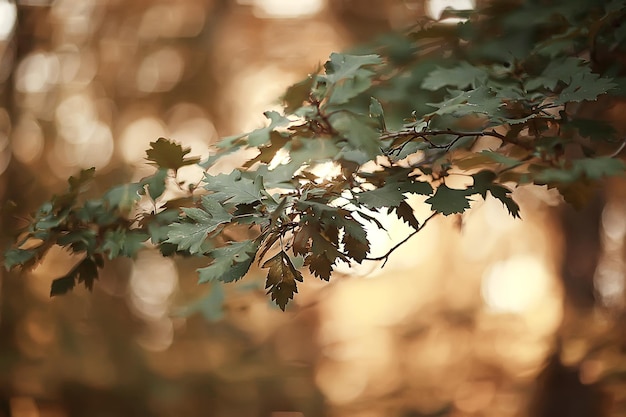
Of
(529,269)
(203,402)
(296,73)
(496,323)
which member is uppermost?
(296,73)

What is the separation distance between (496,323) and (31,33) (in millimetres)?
1644

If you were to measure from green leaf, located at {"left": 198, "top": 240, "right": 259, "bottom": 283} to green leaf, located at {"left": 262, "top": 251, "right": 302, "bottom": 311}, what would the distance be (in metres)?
0.02


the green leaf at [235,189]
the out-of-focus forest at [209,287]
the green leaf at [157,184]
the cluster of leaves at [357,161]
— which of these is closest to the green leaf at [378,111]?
the cluster of leaves at [357,161]

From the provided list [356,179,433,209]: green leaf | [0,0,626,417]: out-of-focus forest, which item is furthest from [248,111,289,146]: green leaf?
[0,0,626,417]: out-of-focus forest

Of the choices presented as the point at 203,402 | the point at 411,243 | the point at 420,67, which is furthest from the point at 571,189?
the point at 203,402

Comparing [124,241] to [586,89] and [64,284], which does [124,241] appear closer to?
[64,284]

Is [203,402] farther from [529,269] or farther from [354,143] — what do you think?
[354,143]

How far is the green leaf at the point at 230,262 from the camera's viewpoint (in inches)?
19.4

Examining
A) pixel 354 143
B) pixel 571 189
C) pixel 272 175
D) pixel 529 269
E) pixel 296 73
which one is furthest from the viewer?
pixel 296 73

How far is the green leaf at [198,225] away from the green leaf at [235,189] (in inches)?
0.5

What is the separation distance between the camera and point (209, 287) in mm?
1668

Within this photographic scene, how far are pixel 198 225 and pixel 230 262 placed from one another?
0.05 meters

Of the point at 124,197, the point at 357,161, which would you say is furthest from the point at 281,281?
the point at 124,197

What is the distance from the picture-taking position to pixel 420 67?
907mm
